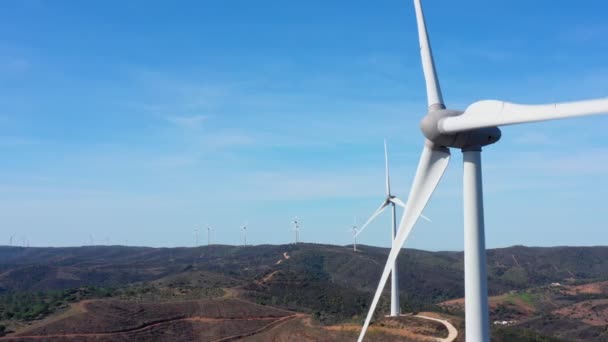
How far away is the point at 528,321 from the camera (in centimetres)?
16738

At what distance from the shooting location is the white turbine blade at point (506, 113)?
80.5 ft

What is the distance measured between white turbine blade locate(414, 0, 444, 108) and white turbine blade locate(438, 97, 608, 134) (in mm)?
5204

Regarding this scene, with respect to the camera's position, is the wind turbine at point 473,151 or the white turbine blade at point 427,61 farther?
the white turbine blade at point 427,61

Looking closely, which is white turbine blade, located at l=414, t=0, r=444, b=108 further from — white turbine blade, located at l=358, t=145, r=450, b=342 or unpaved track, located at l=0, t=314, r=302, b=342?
unpaved track, located at l=0, t=314, r=302, b=342

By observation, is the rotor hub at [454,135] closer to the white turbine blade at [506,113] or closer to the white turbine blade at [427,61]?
the white turbine blade at [506,113]

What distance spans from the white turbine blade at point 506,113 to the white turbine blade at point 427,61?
520 centimetres

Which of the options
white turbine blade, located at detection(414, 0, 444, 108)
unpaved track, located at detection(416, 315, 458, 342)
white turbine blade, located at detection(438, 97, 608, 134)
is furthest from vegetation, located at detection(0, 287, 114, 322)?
white turbine blade, located at detection(438, 97, 608, 134)

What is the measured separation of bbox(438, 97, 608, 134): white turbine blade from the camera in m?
24.5

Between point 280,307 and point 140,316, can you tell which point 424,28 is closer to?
point 140,316

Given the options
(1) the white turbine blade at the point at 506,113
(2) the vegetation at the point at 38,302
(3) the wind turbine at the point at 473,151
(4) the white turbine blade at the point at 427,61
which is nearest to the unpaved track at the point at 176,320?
(2) the vegetation at the point at 38,302

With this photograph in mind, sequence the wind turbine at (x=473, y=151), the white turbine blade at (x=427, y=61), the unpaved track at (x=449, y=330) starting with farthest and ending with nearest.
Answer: the unpaved track at (x=449, y=330) → the white turbine blade at (x=427, y=61) → the wind turbine at (x=473, y=151)

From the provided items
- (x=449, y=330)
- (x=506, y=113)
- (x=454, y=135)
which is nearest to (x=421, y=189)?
(x=454, y=135)

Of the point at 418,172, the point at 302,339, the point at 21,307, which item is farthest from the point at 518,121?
the point at 21,307

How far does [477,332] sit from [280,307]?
12295 centimetres
